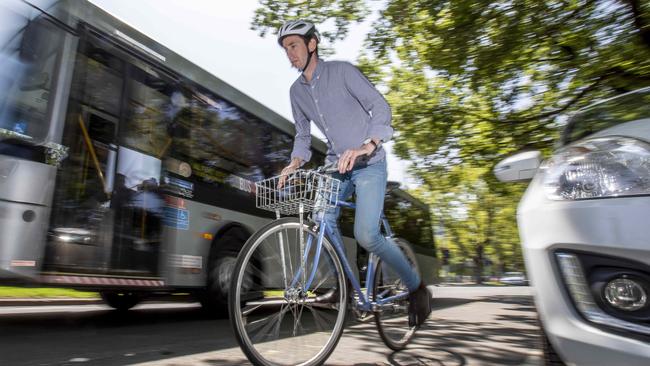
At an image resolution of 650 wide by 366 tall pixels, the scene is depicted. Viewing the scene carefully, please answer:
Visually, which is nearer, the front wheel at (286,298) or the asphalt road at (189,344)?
the front wheel at (286,298)

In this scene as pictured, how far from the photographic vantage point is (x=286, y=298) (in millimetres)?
2799

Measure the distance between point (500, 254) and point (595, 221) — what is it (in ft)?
215

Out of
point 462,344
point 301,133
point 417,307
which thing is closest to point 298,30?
point 301,133

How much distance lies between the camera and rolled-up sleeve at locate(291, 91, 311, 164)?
3.47 meters

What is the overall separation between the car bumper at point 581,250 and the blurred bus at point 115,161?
333cm

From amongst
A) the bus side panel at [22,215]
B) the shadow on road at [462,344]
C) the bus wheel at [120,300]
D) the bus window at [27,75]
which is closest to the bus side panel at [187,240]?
the bus side panel at [22,215]

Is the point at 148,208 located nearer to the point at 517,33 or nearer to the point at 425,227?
the point at 517,33

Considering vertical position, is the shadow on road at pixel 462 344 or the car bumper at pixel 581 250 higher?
the car bumper at pixel 581 250

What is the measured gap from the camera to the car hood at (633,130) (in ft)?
6.35

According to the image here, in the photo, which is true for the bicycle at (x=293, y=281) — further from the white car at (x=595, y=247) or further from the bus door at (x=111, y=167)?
the bus door at (x=111, y=167)

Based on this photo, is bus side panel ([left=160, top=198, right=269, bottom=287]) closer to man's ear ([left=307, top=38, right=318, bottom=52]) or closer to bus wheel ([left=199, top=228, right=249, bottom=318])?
bus wheel ([left=199, top=228, right=249, bottom=318])

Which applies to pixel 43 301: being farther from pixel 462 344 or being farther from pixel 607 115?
pixel 607 115

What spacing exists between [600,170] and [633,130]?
315 mm

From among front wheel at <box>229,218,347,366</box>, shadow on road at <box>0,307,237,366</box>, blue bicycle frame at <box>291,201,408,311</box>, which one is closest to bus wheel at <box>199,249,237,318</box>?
shadow on road at <box>0,307,237,366</box>
